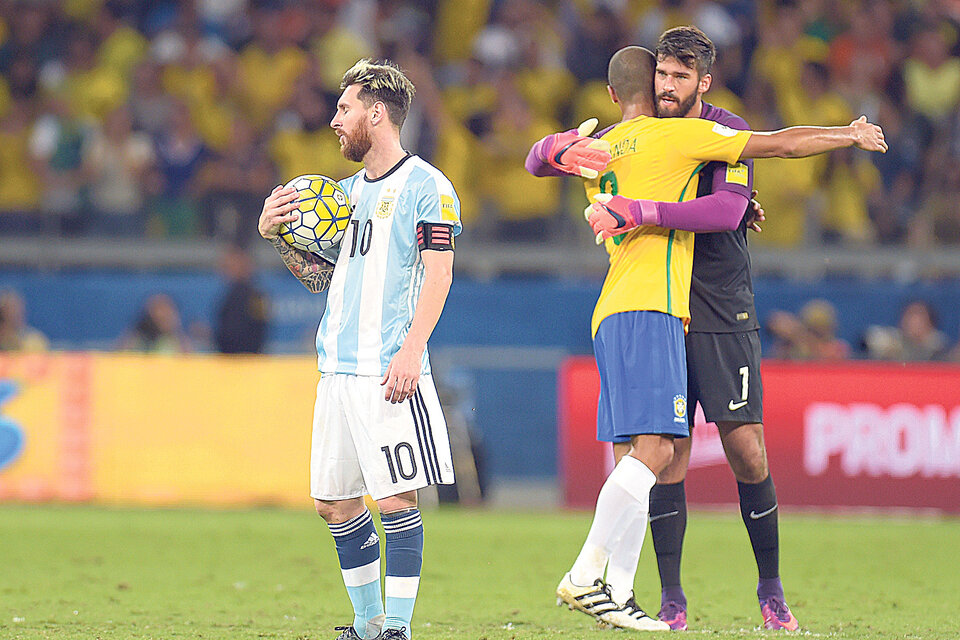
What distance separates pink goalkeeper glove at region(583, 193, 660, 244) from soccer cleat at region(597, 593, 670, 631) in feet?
5.02

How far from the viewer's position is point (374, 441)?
5156 millimetres

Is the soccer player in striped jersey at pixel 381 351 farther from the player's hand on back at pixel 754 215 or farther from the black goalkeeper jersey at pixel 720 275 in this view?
the player's hand on back at pixel 754 215

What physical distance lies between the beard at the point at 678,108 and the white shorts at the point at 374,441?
1.64 metres

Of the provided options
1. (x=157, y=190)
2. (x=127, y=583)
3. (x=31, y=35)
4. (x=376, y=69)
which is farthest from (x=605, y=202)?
(x=31, y=35)

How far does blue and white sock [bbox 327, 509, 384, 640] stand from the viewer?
538 centimetres

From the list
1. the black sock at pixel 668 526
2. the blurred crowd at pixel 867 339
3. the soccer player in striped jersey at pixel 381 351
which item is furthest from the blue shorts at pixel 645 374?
the blurred crowd at pixel 867 339

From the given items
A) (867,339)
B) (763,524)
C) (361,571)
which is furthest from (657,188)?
(867,339)

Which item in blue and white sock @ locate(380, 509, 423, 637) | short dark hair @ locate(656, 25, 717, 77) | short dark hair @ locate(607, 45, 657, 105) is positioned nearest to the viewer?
blue and white sock @ locate(380, 509, 423, 637)

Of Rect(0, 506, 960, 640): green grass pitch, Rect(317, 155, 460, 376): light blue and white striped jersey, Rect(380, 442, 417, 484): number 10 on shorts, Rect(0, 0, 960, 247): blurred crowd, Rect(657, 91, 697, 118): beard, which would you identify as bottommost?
Rect(0, 506, 960, 640): green grass pitch

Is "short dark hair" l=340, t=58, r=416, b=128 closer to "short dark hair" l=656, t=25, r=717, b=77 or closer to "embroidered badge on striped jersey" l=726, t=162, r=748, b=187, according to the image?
"short dark hair" l=656, t=25, r=717, b=77

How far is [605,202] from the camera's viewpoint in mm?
5734

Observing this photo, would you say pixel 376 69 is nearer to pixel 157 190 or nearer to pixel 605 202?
pixel 605 202

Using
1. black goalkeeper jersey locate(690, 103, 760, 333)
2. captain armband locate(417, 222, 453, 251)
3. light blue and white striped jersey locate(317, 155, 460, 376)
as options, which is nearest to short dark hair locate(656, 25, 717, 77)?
black goalkeeper jersey locate(690, 103, 760, 333)

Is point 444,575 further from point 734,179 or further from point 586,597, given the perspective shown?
point 734,179
